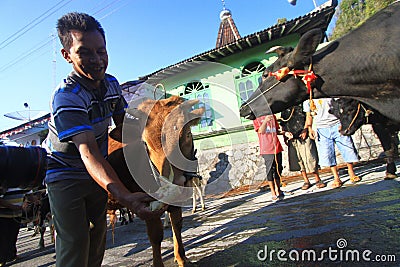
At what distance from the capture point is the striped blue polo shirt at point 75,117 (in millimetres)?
1462

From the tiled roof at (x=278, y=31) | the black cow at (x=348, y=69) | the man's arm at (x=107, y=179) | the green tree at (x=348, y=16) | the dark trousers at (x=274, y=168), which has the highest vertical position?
the green tree at (x=348, y=16)

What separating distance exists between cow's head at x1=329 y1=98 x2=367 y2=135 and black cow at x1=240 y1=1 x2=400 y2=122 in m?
1.52

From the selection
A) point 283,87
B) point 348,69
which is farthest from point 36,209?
point 348,69

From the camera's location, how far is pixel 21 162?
6.32ft

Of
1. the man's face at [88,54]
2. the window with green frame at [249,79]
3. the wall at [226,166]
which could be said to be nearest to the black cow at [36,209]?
the wall at [226,166]

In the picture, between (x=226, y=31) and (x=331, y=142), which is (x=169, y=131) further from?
(x=226, y=31)

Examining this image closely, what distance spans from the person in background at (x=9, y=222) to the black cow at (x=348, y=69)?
3839 mm

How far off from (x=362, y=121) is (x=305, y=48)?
2.47 metres

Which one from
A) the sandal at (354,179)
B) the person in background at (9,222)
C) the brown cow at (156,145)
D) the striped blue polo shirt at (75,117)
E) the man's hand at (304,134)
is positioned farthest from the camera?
the man's hand at (304,134)

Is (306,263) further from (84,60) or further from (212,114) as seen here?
(84,60)

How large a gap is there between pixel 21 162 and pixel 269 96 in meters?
2.70

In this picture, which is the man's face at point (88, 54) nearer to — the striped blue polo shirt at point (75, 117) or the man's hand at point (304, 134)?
the striped blue polo shirt at point (75, 117)

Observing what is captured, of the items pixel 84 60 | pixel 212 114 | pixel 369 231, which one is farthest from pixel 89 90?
pixel 369 231

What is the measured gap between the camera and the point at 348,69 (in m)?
2.88
